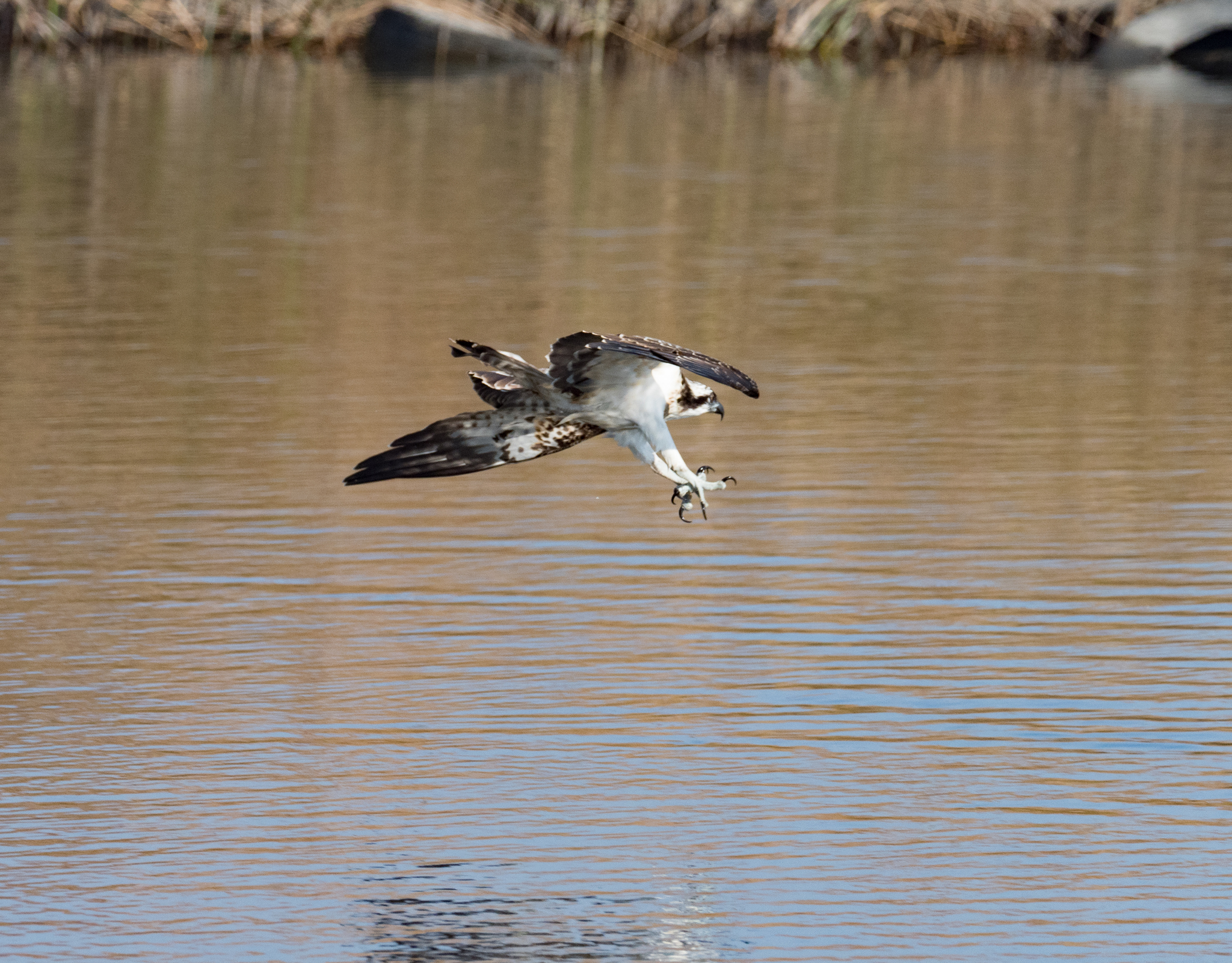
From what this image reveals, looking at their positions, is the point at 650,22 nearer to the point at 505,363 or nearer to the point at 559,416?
the point at 559,416

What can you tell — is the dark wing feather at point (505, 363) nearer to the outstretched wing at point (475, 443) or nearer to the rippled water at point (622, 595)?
the outstretched wing at point (475, 443)

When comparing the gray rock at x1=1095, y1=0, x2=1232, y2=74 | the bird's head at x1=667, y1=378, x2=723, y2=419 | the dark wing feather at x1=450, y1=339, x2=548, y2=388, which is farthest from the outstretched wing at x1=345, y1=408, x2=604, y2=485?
the gray rock at x1=1095, y1=0, x2=1232, y2=74

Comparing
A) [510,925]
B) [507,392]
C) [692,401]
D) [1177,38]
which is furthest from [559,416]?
[1177,38]

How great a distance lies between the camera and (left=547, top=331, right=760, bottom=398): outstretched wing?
704 centimetres

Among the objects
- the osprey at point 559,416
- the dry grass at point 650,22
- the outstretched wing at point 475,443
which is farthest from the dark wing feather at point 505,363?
the dry grass at point 650,22

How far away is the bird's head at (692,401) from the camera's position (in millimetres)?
7738

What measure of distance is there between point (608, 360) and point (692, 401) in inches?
15.5

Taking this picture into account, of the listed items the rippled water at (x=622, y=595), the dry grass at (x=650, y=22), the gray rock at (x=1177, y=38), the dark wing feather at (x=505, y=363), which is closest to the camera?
the rippled water at (x=622, y=595)

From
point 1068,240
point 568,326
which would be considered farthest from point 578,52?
point 568,326

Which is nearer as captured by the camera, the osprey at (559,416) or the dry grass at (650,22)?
the osprey at (559,416)

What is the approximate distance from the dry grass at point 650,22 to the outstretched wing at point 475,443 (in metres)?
27.3

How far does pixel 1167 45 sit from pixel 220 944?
30.7 metres

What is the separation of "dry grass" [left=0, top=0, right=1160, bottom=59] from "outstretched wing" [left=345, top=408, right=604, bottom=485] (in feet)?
89.6

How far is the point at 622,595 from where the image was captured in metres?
9.75
